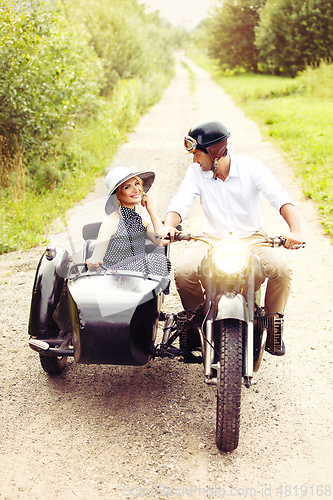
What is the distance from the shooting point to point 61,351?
300 cm

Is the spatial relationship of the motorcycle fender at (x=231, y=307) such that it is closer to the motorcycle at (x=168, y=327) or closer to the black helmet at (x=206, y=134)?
the motorcycle at (x=168, y=327)

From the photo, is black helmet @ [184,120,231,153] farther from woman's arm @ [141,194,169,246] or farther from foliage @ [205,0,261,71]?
foliage @ [205,0,261,71]

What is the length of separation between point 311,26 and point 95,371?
25.5m

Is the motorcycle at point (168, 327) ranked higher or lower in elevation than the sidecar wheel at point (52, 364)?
higher

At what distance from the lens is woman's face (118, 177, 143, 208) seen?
3.32 meters

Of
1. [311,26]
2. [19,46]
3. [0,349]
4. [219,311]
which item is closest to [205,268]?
[219,311]

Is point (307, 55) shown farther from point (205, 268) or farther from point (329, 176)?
point (205, 268)

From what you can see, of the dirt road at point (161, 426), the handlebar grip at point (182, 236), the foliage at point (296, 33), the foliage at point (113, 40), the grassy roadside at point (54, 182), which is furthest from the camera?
the foliage at point (296, 33)

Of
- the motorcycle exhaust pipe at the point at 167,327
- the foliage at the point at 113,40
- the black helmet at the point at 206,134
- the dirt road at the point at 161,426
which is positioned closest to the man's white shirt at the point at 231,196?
the black helmet at the point at 206,134

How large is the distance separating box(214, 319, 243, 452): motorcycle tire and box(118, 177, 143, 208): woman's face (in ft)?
3.99

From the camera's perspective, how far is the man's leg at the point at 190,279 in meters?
3.20

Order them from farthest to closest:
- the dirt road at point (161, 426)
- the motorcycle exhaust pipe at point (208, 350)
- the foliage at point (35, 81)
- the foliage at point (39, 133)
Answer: the foliage at point (35, 81) → the foliage at point (39, 133) → the motorcycle exhaust pipe at point (208, 350) → the dirt road at point (161, 426)

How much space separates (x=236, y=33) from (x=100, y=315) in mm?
36900

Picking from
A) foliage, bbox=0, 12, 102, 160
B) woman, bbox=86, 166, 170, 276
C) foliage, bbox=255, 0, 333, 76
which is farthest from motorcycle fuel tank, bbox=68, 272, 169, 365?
foliage, bbox=255, 0, 333, 76
